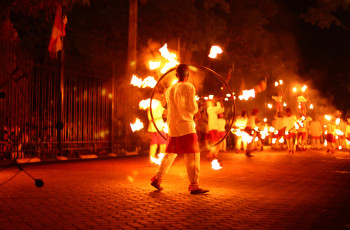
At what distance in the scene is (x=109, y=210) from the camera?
713 cm

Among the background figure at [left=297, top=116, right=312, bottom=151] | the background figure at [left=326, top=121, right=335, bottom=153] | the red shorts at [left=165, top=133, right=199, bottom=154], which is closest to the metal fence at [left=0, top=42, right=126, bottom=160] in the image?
the red shorts at [left=165, top=133, right=199, bottom=154]

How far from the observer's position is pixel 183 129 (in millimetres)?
9086

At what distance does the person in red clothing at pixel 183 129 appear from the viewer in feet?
29.3

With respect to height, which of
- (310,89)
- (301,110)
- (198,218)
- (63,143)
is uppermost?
(310,89)

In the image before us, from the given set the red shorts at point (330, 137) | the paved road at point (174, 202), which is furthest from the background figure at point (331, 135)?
the paved road at point (174, 202)

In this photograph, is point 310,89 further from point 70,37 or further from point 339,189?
point 339,189

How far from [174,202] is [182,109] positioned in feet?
6.50

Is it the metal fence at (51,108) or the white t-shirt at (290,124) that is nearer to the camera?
the metal fence at (51,108)

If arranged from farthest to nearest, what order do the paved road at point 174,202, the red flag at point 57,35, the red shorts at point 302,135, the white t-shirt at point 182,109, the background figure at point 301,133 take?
the red shorts at point 302,135 < the background figure at point 301,133 < the red flag at point 57,35 < the white t-shirt at point 182,109 < the paved road at point 174,202

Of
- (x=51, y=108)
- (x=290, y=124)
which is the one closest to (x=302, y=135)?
(x=290, y=124)

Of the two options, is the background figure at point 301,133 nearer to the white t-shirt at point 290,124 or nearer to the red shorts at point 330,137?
the red shorts at point 330,137

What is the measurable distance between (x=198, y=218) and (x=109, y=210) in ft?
4.55

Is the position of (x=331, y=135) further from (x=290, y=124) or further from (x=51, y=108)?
(x=51, y=108)

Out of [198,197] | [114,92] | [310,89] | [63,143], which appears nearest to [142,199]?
[198,197]
